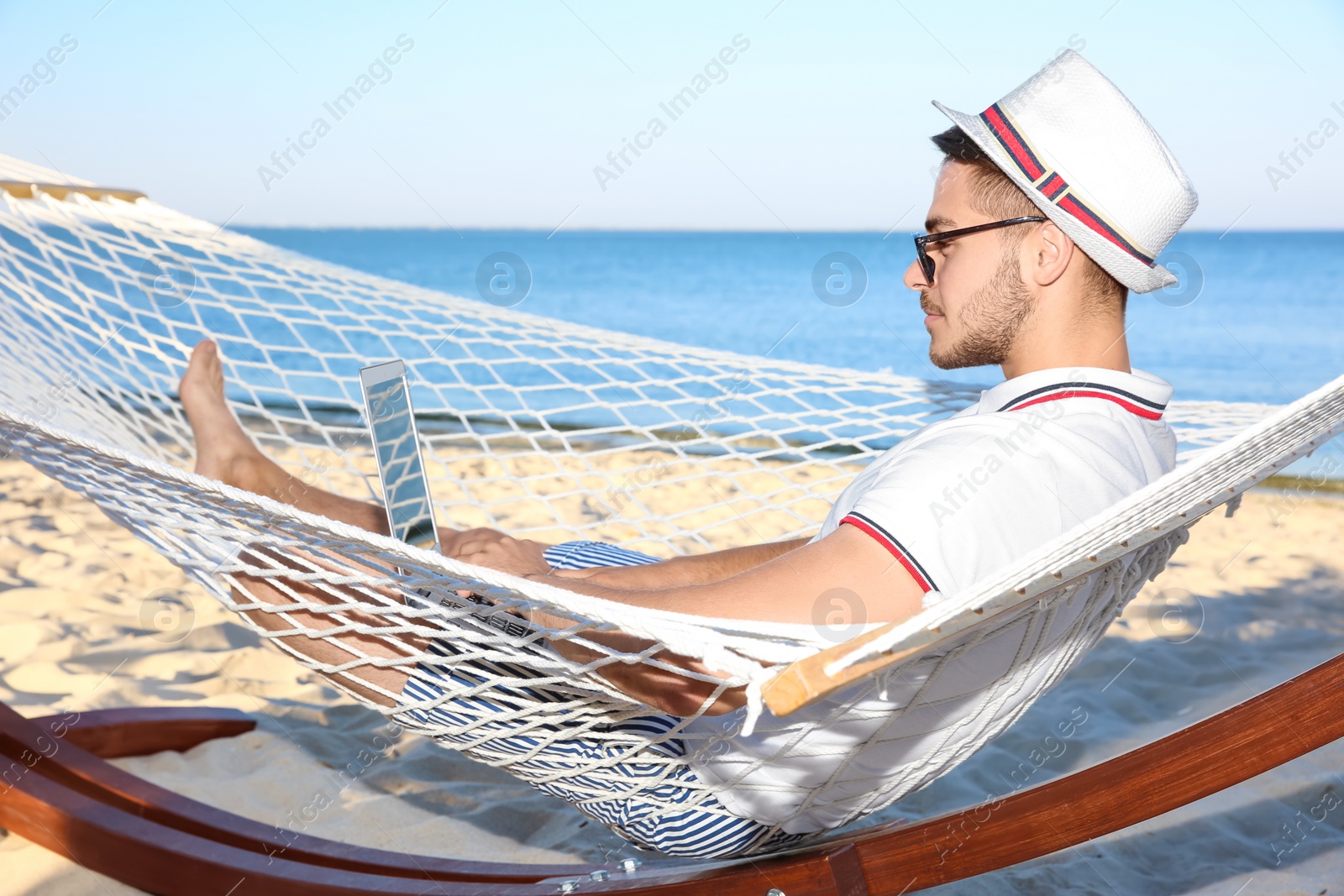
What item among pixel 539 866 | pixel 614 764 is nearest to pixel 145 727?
pixel 539 866

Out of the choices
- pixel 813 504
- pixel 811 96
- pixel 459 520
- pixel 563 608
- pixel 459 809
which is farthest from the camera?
pixel 811 96

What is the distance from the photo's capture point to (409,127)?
14.9 m

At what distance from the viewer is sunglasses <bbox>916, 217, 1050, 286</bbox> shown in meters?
0.91

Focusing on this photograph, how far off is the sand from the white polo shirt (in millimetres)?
545

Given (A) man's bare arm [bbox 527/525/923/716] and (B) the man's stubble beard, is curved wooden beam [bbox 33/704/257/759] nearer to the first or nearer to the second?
(A) man's bare arm [bbox 527/525/923/716]

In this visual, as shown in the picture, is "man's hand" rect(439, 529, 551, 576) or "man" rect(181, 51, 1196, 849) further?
"man's hand" rect(439, 529, 551, 576)

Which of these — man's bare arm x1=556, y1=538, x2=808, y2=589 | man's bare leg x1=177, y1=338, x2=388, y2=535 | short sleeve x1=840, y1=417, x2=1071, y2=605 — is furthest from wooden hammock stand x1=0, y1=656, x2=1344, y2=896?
man's bare leg x1=177, y1=338, x2=388, y2=535

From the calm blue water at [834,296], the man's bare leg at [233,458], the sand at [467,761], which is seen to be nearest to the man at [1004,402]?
the man's bare leg at [233,458]

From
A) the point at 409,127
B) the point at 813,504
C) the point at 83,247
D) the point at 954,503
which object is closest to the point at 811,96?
the point at 409,127

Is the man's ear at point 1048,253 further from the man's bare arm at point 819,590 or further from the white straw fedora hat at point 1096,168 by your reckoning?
the man's bare arm at point 819,590

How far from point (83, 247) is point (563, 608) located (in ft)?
4.95

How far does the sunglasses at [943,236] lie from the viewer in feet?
2.98

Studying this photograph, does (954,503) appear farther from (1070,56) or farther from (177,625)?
(177,625)

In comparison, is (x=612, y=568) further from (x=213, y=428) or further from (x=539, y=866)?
(x=213, y=428)
